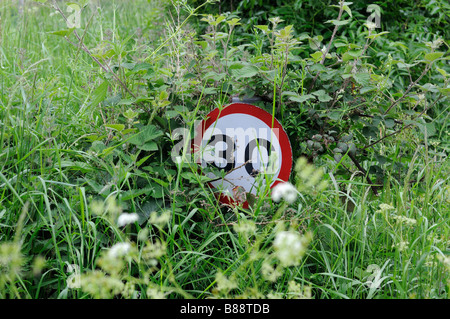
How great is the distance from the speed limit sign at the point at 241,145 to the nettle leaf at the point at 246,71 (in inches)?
5.2

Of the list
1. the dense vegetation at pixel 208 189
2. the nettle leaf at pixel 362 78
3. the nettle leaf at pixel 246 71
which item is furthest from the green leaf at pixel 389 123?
the nettle leaf at pixel 246 71

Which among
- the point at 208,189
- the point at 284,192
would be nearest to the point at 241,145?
the point at 208,189

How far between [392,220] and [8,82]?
6.92 feet

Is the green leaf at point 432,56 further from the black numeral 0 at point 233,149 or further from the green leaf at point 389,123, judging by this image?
the black numeral 0 at point 233,149

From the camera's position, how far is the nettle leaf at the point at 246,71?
1.88 metres

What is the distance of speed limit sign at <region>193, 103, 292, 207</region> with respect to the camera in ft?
6.39

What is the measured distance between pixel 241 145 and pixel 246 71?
0.30 metres

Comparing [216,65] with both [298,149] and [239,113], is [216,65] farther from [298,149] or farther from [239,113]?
[298,149]

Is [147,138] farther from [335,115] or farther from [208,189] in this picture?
[335,115]

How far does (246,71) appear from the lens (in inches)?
75.7

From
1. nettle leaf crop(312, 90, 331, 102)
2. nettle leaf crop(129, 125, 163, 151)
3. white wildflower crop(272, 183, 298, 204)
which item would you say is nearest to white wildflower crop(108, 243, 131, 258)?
white wildflower crop(272, 183, 298, 204)

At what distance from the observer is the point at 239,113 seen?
1981mm
